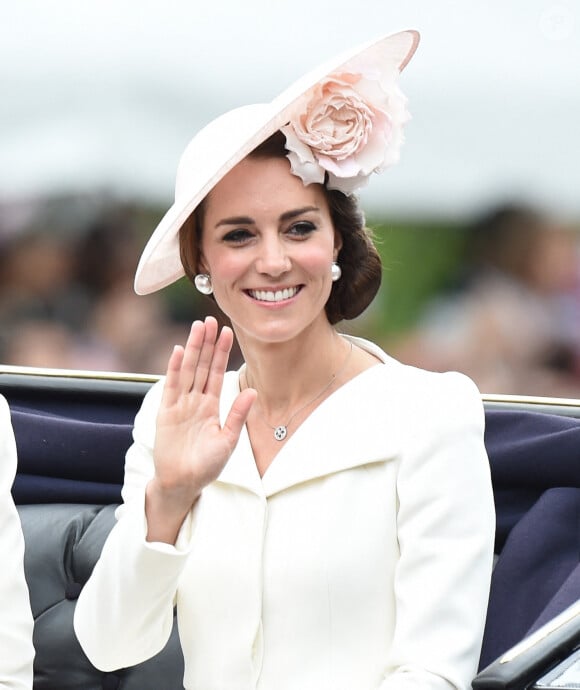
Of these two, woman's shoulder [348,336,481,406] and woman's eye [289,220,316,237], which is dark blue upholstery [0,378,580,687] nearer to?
woman's shoulder [348,336,481,406]

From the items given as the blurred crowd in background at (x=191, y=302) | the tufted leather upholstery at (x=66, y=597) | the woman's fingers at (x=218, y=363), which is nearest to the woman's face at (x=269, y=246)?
the woman's fingers at (x=218, y=363)

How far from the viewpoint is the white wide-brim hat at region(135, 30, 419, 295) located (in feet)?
4.64

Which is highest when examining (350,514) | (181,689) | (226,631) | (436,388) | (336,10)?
(336,10)

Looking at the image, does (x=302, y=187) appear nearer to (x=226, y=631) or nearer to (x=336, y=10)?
(x=226, y=631)

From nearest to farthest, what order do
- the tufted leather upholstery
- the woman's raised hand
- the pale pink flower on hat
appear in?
the woman's raised hand < the pale pink flower on hat < the tufted leather upholstery

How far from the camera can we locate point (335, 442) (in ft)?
4.87

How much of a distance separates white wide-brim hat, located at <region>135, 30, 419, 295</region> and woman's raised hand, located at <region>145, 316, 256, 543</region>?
16 centimetres

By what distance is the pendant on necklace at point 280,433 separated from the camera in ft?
5.04

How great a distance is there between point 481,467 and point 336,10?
2.12 m

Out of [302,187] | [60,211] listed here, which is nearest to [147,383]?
[302,187]

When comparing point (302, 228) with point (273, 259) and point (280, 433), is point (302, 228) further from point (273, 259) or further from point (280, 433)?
point (280, 433)

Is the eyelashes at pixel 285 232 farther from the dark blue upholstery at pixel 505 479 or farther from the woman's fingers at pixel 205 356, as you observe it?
the dark blue upholstery at pixel 505 479

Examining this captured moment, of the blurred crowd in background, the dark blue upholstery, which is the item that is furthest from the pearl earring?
the blurred crowd in background

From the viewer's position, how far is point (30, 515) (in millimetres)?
1878
